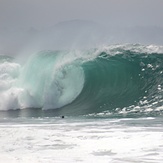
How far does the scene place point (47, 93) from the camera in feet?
81.9

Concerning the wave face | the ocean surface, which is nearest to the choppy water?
the ocean surface

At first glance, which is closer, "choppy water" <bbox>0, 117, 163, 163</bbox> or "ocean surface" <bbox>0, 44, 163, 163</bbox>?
"choppy water" <bbox>0, 117, 163, 163</bbox>

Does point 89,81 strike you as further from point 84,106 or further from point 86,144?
point 86,144

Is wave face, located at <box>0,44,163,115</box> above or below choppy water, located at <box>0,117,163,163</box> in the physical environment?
above

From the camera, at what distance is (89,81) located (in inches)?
1016

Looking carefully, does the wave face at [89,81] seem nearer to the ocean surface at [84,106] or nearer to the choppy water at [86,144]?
the ocean surface at [84,106]

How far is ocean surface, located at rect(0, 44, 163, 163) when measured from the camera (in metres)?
8.69

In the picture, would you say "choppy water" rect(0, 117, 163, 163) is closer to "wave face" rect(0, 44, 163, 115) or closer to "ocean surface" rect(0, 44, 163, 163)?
"ocean surface" rect(0, 44, 163, 163)

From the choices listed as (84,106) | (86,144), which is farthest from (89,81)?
(86,144)

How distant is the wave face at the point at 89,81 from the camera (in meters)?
21.5

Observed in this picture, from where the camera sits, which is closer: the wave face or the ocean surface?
the ocean surface

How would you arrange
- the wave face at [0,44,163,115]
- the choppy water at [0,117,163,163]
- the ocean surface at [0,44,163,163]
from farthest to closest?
1. the wave face at [0,44,163,115]
2. the ocean surface at [0,44,163,163]
3. the choppy water at [0,117,163,163]

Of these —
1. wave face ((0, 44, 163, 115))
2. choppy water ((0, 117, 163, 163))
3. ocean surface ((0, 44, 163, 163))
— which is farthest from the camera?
wave face ((0, 44, 163, 115))

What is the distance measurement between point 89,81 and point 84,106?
13.2 feet
